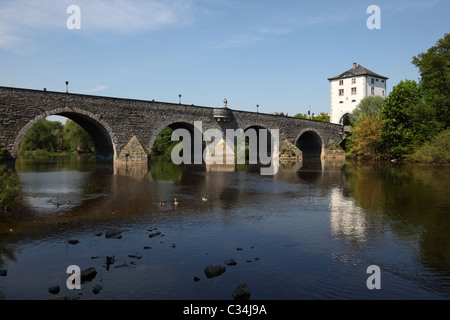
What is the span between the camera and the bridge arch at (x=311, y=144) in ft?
227

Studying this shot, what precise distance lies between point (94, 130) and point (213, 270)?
129ft

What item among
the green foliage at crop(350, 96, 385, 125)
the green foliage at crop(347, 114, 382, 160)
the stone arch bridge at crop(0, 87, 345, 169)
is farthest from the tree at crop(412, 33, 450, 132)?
the stone arch bridge at crop(0, 87, 345, 169)

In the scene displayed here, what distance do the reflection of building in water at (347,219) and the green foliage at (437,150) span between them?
101 ft

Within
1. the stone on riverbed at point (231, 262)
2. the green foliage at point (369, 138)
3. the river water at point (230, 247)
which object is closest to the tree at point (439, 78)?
the green foliage at point (369, 138)

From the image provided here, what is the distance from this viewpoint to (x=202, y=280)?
692 centimetres

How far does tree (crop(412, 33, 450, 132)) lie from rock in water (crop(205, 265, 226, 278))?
44.6 meters

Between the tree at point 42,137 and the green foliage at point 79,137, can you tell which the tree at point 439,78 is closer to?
the green foliage at point 79,137

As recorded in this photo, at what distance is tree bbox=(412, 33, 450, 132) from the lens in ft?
141

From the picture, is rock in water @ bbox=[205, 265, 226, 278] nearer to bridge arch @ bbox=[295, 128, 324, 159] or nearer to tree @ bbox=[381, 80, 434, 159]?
tree @ bbox=[381, 80, 434, 159]

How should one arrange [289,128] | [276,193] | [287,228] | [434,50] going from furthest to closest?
[289,128] < [434,50] < [276,193] < [287,228]

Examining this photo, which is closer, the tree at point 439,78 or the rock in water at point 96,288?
the rock in water at point 96,288
